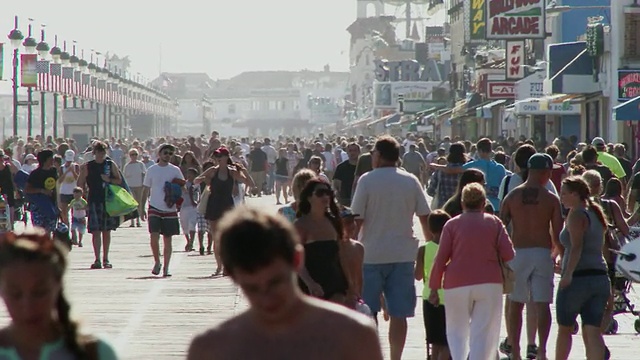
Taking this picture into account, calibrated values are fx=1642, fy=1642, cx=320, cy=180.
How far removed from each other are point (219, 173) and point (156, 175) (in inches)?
30.5

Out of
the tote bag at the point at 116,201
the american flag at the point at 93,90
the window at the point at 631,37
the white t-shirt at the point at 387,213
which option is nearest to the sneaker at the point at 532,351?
the white t-shirt at the point at 387,213

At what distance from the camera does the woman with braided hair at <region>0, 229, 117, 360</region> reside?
410 cm

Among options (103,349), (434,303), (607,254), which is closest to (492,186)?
(607,254)

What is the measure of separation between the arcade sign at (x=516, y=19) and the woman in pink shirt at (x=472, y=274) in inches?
1286

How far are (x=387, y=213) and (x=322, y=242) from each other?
1.43 m

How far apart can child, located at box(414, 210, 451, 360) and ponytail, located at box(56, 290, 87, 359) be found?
6.05m

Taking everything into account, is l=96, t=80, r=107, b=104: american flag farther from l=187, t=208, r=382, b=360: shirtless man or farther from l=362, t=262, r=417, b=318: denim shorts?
l=187, t=208, r=382, b=360: shirtless man

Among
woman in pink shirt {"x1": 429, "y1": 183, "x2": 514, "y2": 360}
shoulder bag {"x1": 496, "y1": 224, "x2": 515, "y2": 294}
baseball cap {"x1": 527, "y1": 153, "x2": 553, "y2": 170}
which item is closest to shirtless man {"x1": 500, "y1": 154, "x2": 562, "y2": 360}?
baseball cap {"x1": 527, "y1": 153, "x2": 553, "y2": 170}

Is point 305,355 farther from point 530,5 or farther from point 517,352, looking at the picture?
point 530,5

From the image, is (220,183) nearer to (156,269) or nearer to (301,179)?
(156,269)

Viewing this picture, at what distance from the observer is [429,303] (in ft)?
33.2

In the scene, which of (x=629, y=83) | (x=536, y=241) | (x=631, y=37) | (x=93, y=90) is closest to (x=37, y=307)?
(x=536, y=241)

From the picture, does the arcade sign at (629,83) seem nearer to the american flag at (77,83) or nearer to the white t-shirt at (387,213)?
the white t-shirt at (387,213)

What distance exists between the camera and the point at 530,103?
133 feet
